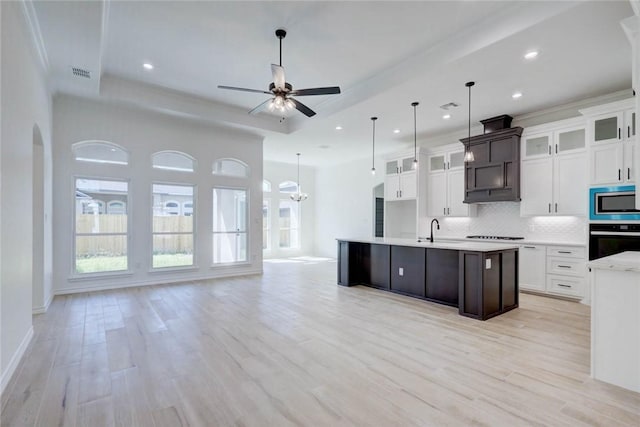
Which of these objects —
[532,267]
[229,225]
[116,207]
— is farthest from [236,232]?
[532,267]

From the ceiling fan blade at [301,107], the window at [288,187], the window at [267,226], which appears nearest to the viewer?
the ceiling fan blade at [301,107]

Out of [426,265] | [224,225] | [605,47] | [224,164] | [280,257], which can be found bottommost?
[280,257]

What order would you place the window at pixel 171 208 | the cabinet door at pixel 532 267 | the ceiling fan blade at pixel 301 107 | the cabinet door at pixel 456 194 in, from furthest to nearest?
the cabinet door at pixel 456 194, the window at pixel 171 208, the cabinet door at pixel 532 267, the ceiling fan blade at pixel 301 107

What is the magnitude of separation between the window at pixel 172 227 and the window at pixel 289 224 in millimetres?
4736

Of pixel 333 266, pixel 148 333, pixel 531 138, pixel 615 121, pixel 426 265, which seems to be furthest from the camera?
pixel 333 266

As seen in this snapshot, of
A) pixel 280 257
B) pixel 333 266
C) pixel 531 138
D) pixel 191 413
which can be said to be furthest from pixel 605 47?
pixel 280 257

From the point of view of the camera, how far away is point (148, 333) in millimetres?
3537

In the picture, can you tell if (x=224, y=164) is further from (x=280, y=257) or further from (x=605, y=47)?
(x=605, y=47)

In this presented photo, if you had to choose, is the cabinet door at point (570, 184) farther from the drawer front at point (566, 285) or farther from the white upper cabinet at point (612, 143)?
the drawer front at point (566, 285)

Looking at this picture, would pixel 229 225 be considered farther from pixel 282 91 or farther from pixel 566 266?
pixel 566 266

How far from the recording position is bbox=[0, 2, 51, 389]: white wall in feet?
8.17

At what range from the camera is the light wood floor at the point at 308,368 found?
207 centimetres

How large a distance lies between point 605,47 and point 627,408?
12.7ft

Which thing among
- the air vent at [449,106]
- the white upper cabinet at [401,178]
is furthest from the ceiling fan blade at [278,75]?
the white upper cabinet at [401,178]
